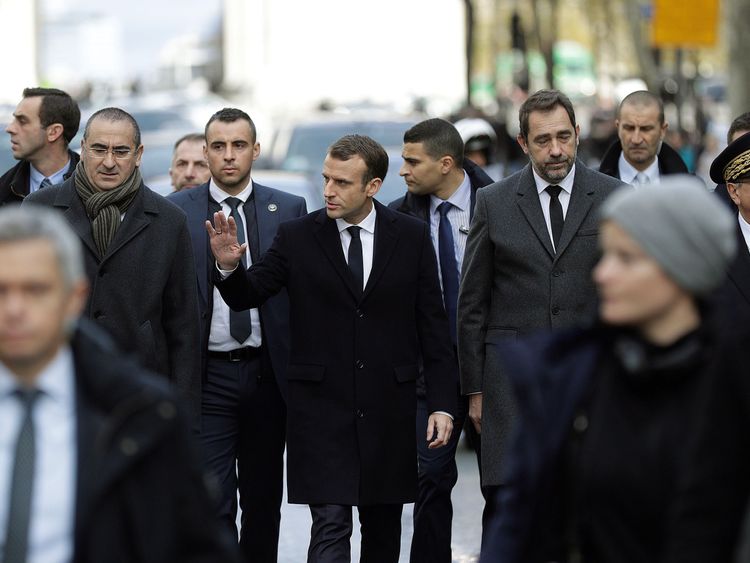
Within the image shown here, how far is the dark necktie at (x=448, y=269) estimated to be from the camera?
826 centimetres

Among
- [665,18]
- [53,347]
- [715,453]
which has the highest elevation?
[665,18]

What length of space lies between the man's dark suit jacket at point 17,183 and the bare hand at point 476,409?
236 centimetres

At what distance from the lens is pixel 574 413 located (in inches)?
154

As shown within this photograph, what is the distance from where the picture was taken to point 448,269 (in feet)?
27.2

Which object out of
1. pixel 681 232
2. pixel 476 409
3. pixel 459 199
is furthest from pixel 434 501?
pixel 681 232

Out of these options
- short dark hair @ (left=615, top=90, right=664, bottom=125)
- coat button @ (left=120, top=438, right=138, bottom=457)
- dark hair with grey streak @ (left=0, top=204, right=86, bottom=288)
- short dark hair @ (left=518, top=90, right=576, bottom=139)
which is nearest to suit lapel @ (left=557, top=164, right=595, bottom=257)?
short dark hair @ (left=518, top=90, right=576, bottom=139)

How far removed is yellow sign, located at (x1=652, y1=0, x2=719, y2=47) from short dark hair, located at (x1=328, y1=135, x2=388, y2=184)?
11.2 meters

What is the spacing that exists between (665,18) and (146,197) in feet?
39.1

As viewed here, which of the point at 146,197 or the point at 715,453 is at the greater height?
the point at 146,197

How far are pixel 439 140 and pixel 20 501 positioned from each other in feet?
16.9

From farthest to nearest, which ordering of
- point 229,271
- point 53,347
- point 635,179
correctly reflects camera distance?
1. point 635,179
2. point 229,271
3. point 53,347

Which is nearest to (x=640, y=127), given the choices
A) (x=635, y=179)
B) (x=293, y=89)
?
(x=635, y=179)

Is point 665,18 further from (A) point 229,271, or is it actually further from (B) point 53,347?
(B) point 53,347

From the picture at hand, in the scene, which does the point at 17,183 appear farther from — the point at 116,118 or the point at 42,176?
the point at 116,118
